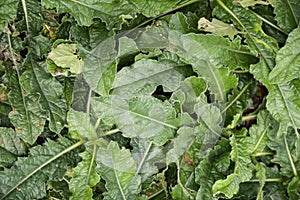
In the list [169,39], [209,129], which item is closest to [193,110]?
[209,129]

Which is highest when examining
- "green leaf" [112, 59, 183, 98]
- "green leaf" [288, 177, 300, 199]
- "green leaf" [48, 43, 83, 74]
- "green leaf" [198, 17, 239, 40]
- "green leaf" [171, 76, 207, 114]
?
"green leaf" [198, 17, 239, 40]

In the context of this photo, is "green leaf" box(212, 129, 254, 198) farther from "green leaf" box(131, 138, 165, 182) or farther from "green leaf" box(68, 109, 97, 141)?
"green leaf" box(68, 109, 97, 141)

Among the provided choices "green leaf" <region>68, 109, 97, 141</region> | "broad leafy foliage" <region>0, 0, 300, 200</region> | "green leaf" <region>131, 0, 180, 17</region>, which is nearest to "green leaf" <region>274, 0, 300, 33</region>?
"broad leafy foliage" <region>0, 0, 300, 200</region>

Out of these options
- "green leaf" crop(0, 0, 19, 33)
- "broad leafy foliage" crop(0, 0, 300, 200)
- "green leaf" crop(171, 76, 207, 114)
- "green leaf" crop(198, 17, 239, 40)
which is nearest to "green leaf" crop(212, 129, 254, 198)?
"broad leafy foliage" crop(0, 0, 300, 200)

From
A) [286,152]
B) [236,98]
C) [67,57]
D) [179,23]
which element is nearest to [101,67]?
[67,57]

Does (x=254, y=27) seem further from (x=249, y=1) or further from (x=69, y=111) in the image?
(x=69, y=111)

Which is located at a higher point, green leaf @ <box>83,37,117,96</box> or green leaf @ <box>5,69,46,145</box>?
green leaf @ <box>83,37,117,96</box>

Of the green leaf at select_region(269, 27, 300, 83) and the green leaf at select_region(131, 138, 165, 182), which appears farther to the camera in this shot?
the green leaf at select_region(131, 138, 165, 182)
